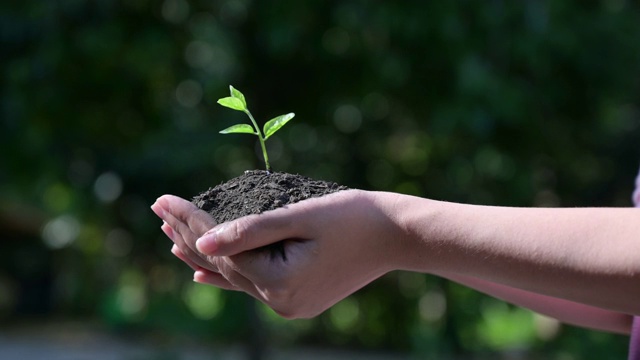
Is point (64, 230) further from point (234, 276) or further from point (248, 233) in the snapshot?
point (248, 233)

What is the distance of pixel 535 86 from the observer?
460 centimetres

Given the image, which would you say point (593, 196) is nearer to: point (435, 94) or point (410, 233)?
point (435, 94)

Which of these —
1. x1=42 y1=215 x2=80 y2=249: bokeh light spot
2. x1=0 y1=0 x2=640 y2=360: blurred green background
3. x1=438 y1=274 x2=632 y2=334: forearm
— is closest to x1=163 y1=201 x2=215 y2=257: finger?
x1=438 y1=274 x2=632 y2=334: forearm

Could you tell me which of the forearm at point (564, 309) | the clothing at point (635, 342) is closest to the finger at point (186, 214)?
the forearm at point (564, 309)

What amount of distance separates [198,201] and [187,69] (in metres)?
3.09

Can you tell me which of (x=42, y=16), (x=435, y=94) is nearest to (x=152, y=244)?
(x=42, y=16)

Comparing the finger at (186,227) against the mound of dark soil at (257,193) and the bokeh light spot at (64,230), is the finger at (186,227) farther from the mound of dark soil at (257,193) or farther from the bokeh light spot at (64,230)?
the bokeh light spot at (64,230)

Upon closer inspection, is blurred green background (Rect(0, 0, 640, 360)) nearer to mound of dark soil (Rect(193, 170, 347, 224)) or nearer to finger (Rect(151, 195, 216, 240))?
mound of dark soil (Rect(193, 170, 347, 224))

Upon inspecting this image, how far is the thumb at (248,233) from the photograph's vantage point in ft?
3.94

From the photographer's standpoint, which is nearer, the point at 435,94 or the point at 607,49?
the point at 435,94

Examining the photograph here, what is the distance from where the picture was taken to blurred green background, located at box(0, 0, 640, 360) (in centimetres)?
399

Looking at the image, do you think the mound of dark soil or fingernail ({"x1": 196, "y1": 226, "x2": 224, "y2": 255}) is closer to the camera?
fingernail ({"x1": 196, "y1": 226, "x2": 224, "y2": 255})

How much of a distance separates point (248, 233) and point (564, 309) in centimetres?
84

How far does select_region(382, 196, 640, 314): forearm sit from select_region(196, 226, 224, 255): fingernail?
0.29 metres
